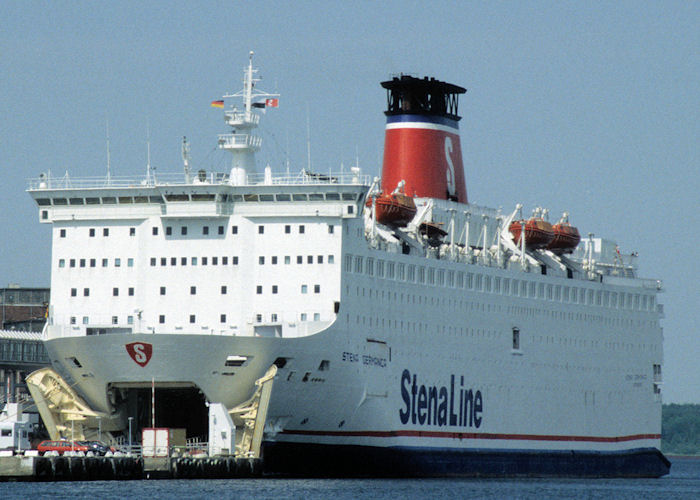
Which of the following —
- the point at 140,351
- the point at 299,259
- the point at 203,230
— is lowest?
the point at 140,351

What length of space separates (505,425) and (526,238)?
695 cm

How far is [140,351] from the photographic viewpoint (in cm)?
4438

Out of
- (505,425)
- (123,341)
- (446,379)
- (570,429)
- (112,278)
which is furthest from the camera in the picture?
(570,429)

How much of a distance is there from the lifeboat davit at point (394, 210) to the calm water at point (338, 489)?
8016mm

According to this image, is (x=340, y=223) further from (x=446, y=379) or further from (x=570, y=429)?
(x=570, y=429)

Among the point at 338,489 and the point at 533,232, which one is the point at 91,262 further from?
the point at 533,232

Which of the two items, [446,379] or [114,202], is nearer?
[114,202]

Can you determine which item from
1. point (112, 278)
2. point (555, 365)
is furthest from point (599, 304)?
point (112, 278)

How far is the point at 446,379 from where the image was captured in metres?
53.0

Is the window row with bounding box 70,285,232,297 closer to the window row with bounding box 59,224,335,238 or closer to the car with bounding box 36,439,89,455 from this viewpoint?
the window row with bounding box 59,224,335,238

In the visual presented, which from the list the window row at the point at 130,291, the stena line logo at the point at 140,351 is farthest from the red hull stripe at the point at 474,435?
the stena line logo at the point at 140,351

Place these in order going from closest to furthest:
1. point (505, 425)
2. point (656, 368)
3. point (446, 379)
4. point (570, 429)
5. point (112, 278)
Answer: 1. point (112, 278)
2. point (446, 379)
3. point (505, 425)
4. point (570, 429)
5. point (656, 368)

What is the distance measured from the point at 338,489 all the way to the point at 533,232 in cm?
1767

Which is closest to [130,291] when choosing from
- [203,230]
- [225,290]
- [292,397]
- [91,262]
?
[91,262]
